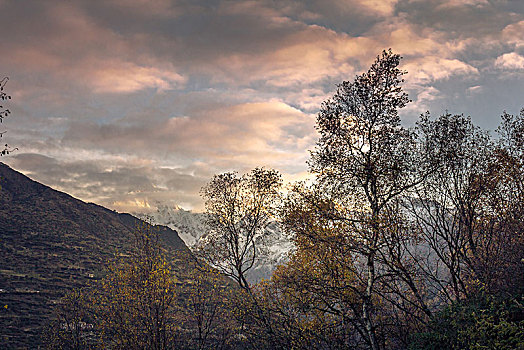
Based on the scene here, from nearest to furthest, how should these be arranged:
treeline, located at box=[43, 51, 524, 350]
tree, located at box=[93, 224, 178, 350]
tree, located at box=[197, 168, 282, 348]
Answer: treeline, located at box=[43, 51, 524, 350]
tree, located at box=[93, 224, 178, 350]
tree, located at box=[197, 168, 282, 348]

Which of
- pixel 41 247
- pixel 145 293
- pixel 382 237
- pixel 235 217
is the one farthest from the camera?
pixel 41 247

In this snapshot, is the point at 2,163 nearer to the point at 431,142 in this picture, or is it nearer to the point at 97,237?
the point at 97,237

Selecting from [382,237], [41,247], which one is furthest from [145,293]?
[41,247]

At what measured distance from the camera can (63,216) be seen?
139 metres

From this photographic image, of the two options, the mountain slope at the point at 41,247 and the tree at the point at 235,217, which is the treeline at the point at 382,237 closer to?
the tree at the point at 235,217

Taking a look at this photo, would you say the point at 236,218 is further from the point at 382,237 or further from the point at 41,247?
the point at 41,247

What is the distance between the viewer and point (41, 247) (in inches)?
4360

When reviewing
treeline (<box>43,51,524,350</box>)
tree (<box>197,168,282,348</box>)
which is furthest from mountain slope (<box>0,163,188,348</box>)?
treeline (<box>43,51,524,350</box>)

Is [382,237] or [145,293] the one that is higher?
[382,237]

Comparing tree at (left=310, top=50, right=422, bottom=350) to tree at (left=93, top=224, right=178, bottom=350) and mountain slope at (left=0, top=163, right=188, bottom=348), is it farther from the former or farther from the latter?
mountain slope at (left=0, top=163, right=188, bottom=348)

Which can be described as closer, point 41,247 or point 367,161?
point 367,161

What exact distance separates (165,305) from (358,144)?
688 inches

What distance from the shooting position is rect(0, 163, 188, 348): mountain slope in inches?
3098

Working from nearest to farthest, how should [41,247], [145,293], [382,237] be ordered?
1. [382,237]
2. [145,293]
3. [41,247]
